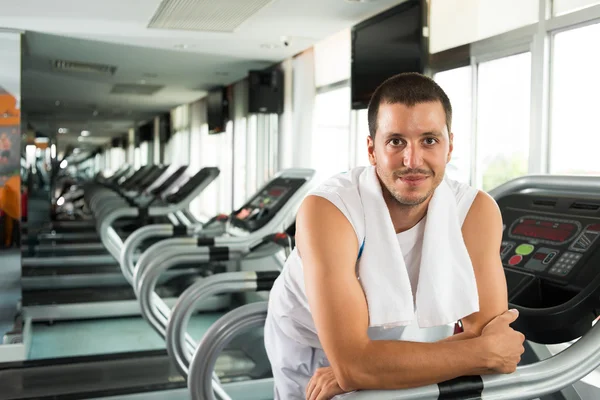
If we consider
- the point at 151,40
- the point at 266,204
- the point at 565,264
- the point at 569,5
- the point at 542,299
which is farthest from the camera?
the point at 151,40

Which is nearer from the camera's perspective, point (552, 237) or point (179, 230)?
point (552, 237)

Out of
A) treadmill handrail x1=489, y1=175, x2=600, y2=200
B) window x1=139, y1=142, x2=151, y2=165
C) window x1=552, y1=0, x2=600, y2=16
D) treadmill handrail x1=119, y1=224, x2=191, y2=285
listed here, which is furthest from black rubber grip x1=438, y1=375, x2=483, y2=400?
window x1=139, y1=142, x2=151, y2=165

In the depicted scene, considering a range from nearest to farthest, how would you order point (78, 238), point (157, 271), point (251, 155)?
1. point (157, 271)
2. point (251, 155)
3. point (78, 238)

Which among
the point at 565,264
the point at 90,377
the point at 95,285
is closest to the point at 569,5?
the point at 565,264

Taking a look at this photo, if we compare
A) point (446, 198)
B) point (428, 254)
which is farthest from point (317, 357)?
point (446, 198)

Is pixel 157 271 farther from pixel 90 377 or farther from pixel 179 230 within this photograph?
pixel 179 230

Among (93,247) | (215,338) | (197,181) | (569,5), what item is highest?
(569,5)

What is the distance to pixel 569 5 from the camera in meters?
2.95

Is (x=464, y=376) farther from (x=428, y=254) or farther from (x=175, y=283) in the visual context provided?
(x=175, y=283)

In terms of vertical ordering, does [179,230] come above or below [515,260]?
below

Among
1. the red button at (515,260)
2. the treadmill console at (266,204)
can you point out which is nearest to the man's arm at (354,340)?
the red button at (515,260)

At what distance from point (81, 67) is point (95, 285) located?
2565 mm

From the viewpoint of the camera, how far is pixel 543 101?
3111 mm

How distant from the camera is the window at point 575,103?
9.45 ft
